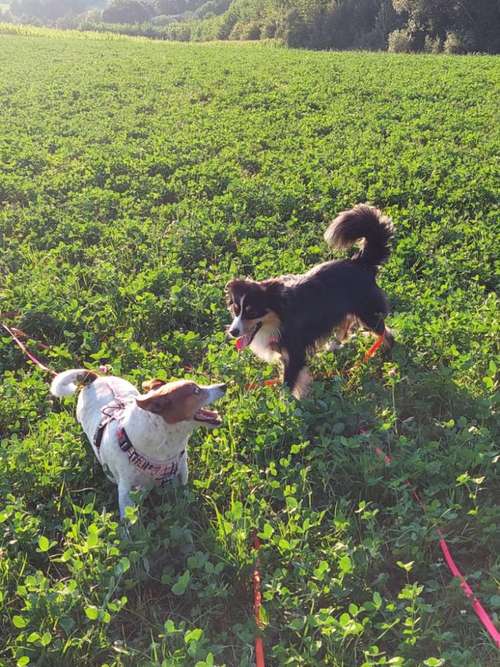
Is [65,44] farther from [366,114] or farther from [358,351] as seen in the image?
[358,351]

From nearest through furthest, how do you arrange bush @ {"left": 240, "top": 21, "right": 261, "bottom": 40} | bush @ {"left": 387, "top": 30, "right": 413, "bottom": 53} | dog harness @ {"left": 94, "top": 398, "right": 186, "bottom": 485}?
dog harness @ {"left": 94, "top": 398, "right": 186, "bottom": 485}, bush @ {"left": 387, "top": 30, "right": 413, "bottom": 53}, bush @ {"left": 240, "top": 21, "right": 261, "bottom": 40}

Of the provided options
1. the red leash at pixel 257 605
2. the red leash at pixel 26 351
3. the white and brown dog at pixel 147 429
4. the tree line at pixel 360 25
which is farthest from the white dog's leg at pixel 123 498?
the tree line at pixel 360 25

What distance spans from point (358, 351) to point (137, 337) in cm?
196

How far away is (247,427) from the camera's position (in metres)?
3.69

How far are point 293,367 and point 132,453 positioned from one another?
1.52 meters

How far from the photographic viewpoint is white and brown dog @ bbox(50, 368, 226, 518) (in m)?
2.85

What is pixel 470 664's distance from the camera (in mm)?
2201

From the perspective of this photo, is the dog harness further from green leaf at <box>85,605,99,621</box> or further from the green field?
green leaf at <box>85,605,99,621</box>

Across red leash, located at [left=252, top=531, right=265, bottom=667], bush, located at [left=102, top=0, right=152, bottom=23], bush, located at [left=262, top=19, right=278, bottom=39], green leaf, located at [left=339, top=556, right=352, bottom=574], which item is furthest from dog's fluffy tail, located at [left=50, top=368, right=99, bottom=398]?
bush, located at [left=102, top=0, right=152, bottom=23]

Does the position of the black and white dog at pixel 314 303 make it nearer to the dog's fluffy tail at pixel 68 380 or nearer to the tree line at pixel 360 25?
the dog's fluffy tail at pixel 68 380

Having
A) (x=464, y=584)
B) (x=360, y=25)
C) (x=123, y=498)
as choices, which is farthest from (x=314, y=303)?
(x=360, y=25)

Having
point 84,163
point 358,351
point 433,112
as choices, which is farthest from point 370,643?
point 433,112

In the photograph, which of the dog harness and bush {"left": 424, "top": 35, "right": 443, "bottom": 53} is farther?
bush {"left": 424, "top": 35, "right": 443, "bottom": 53}

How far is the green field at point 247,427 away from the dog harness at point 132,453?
17 cm
